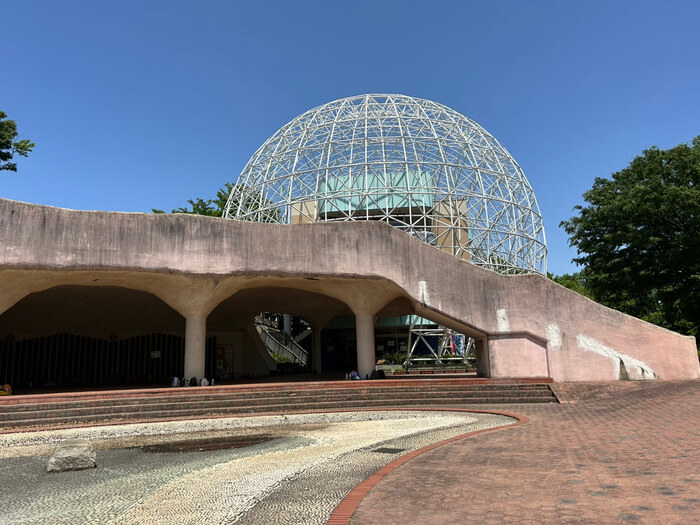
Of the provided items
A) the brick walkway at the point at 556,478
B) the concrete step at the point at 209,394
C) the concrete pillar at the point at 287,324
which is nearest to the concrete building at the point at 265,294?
the concrete step at the point at 209,394

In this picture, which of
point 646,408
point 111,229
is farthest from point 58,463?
point 646,408

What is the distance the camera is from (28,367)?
2230 cm

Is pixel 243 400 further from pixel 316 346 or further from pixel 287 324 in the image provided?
pixel 287 324

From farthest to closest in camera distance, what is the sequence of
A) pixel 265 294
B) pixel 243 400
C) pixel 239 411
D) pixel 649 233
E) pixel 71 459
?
pixel 649 233
pixel 265 294
pixel 243 400
pixel 239 411
pixel 71 459

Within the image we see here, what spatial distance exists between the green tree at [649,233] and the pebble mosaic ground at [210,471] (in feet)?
60.4

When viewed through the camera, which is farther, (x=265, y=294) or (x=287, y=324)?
(x=287, y=324)

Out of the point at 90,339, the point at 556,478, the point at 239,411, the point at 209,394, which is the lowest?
the point at 239,411

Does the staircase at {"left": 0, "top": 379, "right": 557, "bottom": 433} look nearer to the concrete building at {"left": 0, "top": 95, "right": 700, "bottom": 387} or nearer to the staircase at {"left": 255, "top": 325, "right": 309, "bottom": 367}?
the concrete building at {"left": 0, "top": 95, "right": 700, "bottom": 387}

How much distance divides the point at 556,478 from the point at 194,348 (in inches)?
561

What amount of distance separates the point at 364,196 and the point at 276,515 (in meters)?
25.8

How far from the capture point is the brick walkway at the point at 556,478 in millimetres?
4543

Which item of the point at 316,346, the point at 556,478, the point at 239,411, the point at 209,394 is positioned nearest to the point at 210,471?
the point at 556,478

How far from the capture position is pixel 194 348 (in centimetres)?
1762

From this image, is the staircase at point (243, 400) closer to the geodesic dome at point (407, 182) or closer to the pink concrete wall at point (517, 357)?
the pink concrete wall at point (517, 357)
